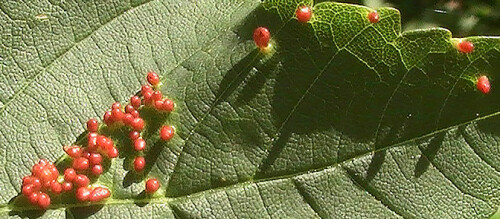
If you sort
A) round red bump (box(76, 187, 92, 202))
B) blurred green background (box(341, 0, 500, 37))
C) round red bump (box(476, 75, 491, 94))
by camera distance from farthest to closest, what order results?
blurred green background (box(341, 0, 500, 37)), round red bump (box(76, 187, 92, 202)), round red bump (box(476, 75, 491, 94))

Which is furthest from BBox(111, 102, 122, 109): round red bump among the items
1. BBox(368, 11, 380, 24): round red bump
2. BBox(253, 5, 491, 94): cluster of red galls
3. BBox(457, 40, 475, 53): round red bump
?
BBox(457, 40, 475, 53): round red bump

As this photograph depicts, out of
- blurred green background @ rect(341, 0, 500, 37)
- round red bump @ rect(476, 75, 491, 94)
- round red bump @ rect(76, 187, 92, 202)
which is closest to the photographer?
round red bump @ rect(476, 75, 491, 94)

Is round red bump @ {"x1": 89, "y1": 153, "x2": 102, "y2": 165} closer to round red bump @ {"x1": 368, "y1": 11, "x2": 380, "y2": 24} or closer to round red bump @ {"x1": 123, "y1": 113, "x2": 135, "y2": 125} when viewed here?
round red bump @ {"x1": 123, "y1": 113, "x2": 135, "y2": 125}

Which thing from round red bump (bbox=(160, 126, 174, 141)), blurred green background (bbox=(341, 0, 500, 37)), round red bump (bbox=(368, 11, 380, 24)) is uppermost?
blurred green background (bbox=(341, 0, 500, 37))

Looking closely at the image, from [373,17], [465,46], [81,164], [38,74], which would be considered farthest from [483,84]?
[38,74]

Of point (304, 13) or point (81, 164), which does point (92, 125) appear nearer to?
point (81, 164)

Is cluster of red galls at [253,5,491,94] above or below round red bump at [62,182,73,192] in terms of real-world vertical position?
above

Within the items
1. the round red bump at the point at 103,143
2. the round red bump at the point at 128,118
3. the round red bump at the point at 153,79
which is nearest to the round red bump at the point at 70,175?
the round red bump at the point at 103,143
